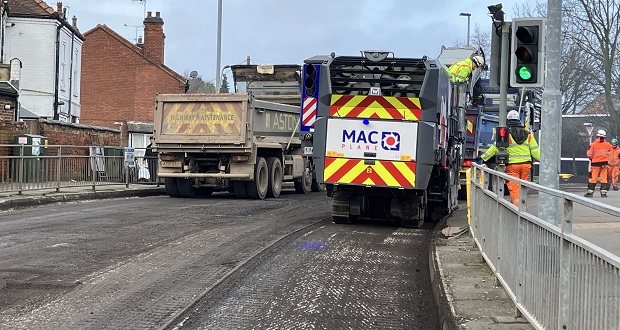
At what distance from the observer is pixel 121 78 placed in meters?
45.7

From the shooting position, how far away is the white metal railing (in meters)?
15.4

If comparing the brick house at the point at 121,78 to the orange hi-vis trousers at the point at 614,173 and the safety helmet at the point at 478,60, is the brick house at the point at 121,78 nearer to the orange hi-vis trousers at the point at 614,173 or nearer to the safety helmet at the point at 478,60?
the orange hi-vis trousers at the point at 614,173

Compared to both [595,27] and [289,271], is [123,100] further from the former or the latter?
[289,271]

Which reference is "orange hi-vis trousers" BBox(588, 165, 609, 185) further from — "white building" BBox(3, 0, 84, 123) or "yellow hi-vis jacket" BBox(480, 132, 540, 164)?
"white building" BBox(3, 0, 84, 123)

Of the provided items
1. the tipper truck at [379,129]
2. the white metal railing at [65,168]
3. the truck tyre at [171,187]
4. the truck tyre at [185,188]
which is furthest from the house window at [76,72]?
the tipper truck at [379,129]

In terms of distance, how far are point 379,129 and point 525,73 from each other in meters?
3.19

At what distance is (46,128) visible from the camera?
21.3 meters

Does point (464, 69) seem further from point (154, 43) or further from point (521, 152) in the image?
point (154, 43)

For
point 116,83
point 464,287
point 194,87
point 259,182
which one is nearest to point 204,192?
point 259,182

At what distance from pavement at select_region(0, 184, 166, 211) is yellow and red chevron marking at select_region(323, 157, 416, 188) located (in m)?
7.01

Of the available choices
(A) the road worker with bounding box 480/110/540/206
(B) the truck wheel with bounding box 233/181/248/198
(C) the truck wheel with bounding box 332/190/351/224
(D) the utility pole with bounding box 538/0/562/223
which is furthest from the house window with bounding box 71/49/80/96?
(D) the utility pole with bounding box 538/0/562/223

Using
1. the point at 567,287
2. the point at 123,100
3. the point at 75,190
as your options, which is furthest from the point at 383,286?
the point at 123,100

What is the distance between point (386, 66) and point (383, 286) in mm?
5258

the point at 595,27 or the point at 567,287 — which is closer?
the point at 567,287
